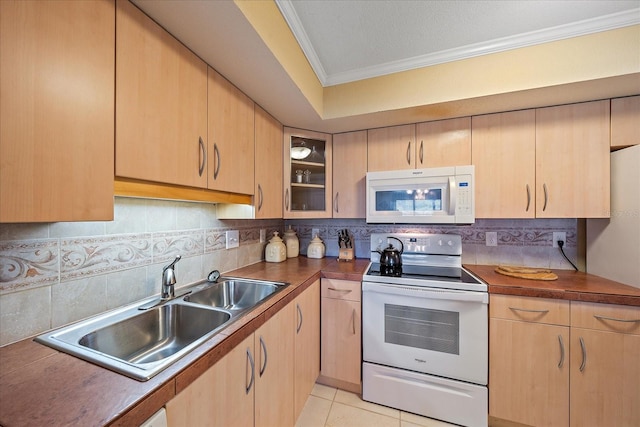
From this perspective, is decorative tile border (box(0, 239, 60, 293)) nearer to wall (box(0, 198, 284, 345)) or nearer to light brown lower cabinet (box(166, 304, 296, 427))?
wall (box(0, 198, 284, 345))

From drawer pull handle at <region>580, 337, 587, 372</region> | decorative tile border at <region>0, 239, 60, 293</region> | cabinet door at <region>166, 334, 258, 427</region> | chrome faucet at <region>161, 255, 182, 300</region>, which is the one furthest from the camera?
drawer pull handle at <region>580, 337, 587, 372</region>

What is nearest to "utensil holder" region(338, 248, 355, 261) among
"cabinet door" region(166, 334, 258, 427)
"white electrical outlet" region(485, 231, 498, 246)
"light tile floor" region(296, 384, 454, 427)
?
"light tile floor" region(296, 384, 454, 427)

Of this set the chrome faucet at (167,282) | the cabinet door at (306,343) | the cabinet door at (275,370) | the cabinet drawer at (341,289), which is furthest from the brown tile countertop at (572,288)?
the chrome faucet at (167,282)

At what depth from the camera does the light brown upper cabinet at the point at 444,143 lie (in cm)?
175

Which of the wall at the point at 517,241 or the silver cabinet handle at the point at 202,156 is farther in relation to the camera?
the wall at the point at 517,241

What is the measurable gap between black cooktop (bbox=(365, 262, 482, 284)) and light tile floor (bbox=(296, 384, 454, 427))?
90cm

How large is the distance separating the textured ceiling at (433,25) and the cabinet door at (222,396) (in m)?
1.57

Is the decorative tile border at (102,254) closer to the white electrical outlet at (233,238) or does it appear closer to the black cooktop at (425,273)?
the white electrical outlet at (233,238)

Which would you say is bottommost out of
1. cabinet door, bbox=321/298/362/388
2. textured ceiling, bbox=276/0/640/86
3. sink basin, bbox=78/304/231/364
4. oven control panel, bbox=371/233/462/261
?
cabinet door, bbox=321/298/362/388

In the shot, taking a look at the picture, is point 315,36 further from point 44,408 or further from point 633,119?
A: point 633,119

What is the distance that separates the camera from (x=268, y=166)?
5.64 feet

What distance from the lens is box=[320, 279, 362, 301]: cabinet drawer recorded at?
1.69m

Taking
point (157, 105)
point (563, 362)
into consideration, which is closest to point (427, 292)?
point (563, 362)

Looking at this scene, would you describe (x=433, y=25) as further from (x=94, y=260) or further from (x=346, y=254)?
(x=94, y=260)
